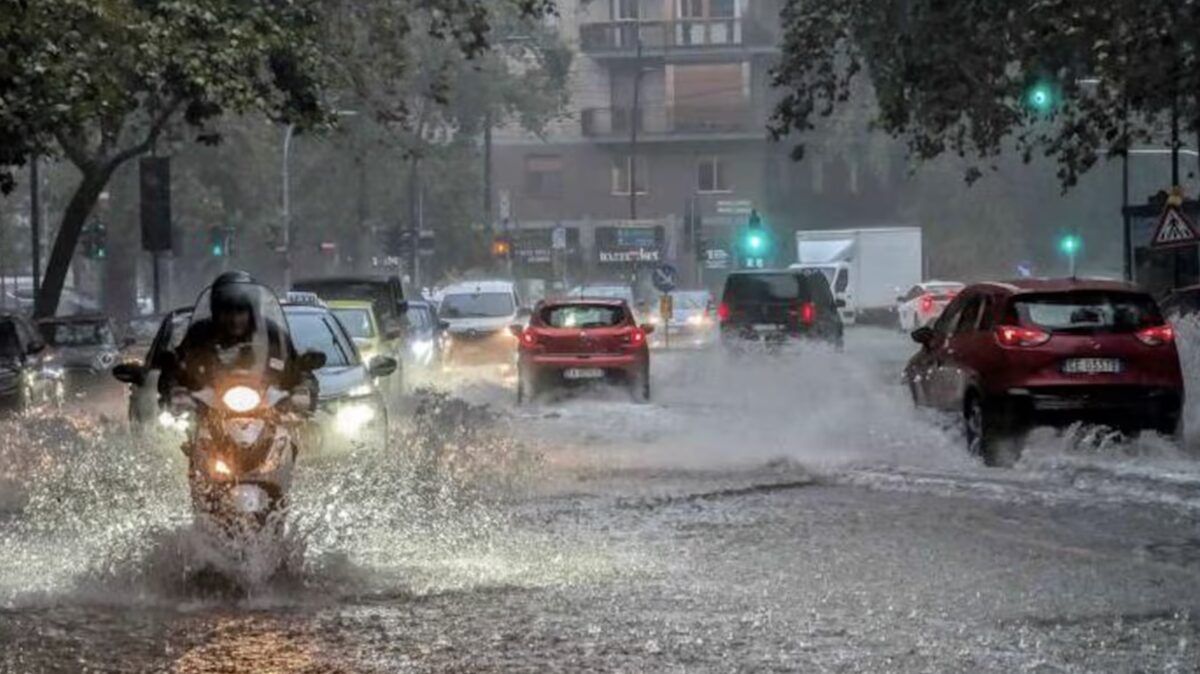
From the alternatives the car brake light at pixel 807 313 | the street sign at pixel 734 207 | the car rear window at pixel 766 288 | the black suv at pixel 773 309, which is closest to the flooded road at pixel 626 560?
the black suv at pixel 773 309

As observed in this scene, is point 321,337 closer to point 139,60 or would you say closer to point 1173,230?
point 139,60

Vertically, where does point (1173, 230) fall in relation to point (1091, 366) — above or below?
above

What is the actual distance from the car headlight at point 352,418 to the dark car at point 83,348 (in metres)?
15.2

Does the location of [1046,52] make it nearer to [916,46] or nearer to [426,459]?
[916,46]

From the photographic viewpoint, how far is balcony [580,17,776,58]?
79.5m

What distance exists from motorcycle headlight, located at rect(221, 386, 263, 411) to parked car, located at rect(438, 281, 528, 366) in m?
28.9

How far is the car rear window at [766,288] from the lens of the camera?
120 feet

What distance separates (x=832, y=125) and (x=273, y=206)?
2223 centimetres

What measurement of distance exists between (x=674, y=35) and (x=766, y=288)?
45118mm

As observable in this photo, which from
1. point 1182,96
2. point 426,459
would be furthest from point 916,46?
point 426,459

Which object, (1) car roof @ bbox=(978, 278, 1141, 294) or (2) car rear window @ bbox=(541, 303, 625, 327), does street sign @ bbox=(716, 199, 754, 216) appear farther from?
(1) car roof @ bbox=(978, 278, 1141, 294)

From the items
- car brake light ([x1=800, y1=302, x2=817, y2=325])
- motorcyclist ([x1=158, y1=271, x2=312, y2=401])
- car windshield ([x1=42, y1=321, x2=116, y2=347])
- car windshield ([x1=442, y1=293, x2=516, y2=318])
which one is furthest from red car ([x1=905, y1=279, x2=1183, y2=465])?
car windshield ([x1=442, y1=293, x2=516, y2=318])

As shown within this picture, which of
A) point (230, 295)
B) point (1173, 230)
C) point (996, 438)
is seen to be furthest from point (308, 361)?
point (1173, 230)

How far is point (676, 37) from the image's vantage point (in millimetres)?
80688
